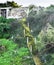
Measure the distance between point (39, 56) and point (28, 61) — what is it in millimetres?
729

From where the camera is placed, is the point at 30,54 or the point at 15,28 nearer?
the point at 30,54

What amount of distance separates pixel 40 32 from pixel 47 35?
983mm

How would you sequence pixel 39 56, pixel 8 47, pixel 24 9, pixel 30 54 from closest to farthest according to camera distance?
pixel 39 56 → pixel 30 54 → pixel 8 47 → pixel 24 9

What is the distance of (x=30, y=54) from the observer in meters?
20.4

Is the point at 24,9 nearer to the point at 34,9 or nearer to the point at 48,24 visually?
the point at 34,9

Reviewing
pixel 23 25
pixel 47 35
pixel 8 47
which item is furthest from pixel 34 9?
pixel 47 35

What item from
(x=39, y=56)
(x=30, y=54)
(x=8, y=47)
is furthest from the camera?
(x=8, y=47)

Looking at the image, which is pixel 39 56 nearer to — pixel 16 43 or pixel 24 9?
pixel 16 43

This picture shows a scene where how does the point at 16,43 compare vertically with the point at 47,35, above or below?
below

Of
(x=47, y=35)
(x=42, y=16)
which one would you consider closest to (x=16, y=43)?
(x=42, y=16)

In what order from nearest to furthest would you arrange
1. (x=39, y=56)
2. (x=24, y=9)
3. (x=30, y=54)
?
(x=39, y=56), (x=30, y=54), (x=24, y=9)

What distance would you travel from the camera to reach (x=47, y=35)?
19188 millimetres

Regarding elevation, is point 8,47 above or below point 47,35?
below

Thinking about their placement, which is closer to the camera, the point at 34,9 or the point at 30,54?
the point at 30,54
